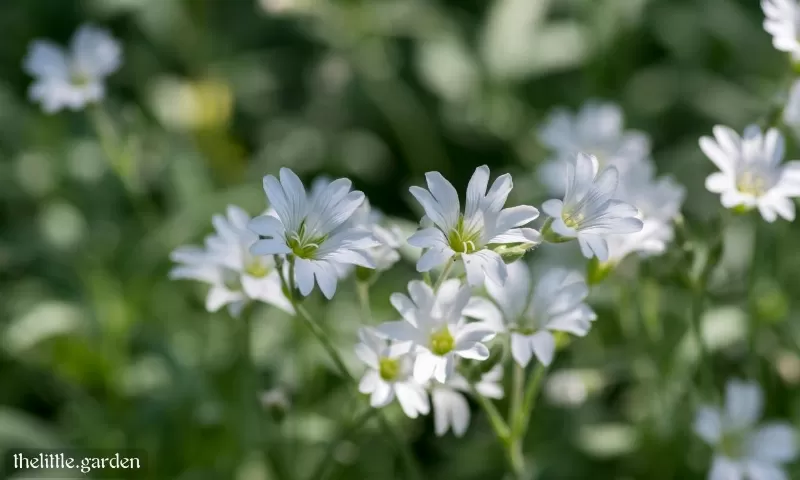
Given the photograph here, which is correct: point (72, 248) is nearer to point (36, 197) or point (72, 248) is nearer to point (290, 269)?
point (36, 197)

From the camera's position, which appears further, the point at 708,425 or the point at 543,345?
the point at 708,425

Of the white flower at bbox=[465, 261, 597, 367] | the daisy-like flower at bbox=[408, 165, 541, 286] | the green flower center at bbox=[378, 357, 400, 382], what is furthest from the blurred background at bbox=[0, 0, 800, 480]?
the daisy-like flower at bbox=[408, 165, 541, 286]

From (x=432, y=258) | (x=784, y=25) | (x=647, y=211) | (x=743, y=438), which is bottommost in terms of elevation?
(x=743, y=438)

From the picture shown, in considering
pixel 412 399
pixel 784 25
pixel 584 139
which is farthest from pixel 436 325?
pixel 784 25

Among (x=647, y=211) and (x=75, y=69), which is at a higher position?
(x=75, y=69)

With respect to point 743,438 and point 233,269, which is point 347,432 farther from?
point 743,438

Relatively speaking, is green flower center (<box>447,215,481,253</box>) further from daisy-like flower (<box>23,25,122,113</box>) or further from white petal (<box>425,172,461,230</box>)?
daisy-like flower (<box>23,25,122,113</box>)
